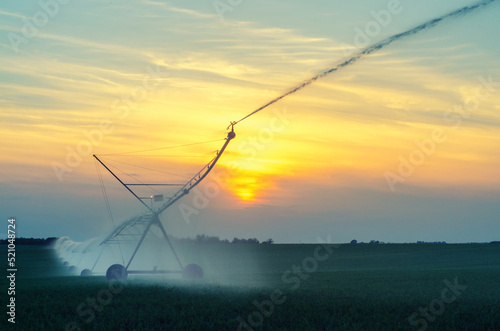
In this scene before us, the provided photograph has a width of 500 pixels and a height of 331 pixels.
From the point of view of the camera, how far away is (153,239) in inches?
1889

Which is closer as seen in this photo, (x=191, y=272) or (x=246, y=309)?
(x=246, y=309)

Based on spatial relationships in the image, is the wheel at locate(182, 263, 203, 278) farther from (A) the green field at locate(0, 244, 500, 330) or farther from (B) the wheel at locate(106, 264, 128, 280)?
(A) the green field at locate(0, 244, 500, 330)

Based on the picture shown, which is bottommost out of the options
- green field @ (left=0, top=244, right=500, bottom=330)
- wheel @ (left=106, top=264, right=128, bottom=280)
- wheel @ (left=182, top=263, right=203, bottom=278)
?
green field @ (left=0, top=244, right=500, bottom=330)

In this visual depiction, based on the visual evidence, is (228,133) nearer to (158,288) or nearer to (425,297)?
(158,288)

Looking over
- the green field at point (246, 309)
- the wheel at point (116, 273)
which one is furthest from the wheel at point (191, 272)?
the green field at point (246, 309)

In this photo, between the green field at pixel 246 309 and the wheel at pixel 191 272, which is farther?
the wheel at pixel 191 272

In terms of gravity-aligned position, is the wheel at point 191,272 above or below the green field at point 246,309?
above

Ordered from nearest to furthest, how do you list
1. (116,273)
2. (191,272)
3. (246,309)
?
(246,309) → (116,273) → (191,272)

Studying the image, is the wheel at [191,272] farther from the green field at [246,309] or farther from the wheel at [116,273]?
the green field at [246,309]

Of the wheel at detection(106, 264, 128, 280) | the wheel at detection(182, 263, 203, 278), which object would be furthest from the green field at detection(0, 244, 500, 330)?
the wheel at detection(182, 263, 203, 278)

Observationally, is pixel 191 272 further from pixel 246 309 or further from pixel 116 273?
pixel 246 309

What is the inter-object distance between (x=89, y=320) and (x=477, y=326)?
16.2 metres

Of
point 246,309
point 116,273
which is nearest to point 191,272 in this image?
point 116,273

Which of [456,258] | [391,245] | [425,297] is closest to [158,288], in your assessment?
[425,297]
